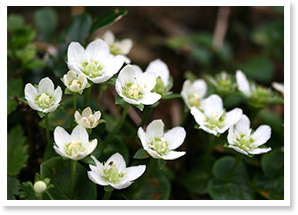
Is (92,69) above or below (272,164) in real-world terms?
above

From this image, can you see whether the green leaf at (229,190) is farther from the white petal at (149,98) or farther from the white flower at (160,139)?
the white petal at (149,98)

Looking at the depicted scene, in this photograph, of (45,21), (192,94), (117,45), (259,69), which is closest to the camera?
(192,94)

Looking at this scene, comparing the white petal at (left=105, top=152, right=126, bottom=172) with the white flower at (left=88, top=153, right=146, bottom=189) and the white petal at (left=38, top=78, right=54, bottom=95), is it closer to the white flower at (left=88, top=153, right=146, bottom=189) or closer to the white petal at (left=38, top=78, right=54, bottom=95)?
the white flower at (left=88, top=153, right=146, bottom=189)

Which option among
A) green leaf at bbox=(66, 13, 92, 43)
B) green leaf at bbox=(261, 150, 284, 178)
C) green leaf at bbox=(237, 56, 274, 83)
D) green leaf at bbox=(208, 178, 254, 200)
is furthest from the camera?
green leaf at bbox=(237, 56, 274, 83)

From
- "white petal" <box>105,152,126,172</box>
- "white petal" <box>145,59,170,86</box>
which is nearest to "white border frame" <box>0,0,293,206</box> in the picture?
"white petal" <box>105,152,126,172</box>

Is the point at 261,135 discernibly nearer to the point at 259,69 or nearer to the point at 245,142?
the point at 245,142

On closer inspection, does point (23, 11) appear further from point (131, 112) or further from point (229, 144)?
point (229, 144)

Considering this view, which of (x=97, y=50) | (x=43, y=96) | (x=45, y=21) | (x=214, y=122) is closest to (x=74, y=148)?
(x=43, y=96)
